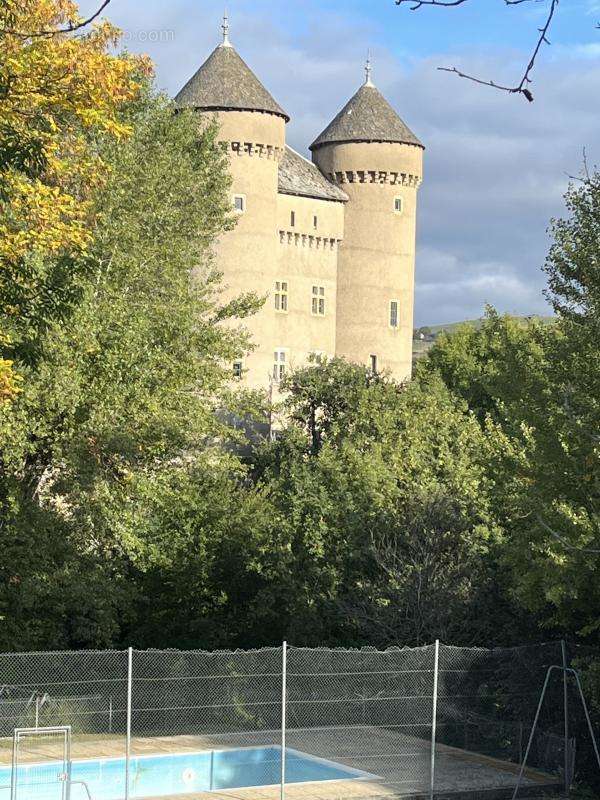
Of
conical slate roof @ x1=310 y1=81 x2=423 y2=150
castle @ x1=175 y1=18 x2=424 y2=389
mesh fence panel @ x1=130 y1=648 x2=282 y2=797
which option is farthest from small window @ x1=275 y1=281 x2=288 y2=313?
mesh fence panel @ x1=130 y1=648 x2=282 y2=797

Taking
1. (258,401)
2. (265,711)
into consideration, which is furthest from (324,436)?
(265,711)

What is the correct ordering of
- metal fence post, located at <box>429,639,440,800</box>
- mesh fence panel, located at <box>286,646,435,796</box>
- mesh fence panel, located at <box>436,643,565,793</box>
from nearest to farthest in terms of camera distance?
metal fence post, located at <box>429,639,440,800</box> → mesh fence panel, located at <box>286,646,435,796</box> → mesh fence panel, located at <box>436,643,565,793</box>

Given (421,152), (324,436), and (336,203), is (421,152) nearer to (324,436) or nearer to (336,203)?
(336,203)

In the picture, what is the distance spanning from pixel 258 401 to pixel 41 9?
13249mm

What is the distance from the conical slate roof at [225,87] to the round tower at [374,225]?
349 inches

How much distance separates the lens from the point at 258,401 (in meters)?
33.9

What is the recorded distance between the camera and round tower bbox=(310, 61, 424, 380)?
68.5 m

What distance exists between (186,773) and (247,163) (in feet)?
145

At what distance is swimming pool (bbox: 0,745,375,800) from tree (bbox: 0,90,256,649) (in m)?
6.00

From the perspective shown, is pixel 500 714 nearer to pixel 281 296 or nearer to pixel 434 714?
pixel 434 714

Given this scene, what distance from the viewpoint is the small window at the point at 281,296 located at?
210 ft

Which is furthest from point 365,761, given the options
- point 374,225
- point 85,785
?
point 374,225

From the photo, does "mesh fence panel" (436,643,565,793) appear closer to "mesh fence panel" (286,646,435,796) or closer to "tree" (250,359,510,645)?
"mesh fence panel" (286,646,435,796)

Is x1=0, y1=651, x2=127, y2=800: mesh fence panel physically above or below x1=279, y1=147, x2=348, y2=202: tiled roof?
below
